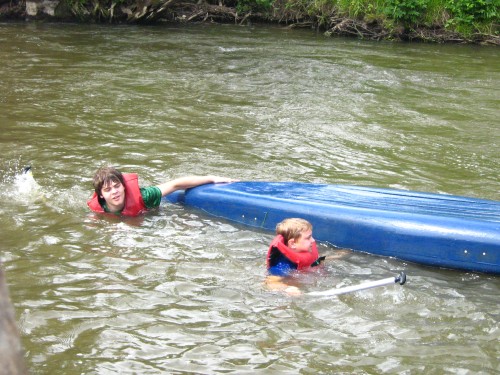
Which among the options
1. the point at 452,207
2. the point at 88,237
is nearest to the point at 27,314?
the point at 88,237

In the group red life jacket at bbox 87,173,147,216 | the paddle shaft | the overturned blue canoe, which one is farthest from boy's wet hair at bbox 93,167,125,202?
the paddle shaft

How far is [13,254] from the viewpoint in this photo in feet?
16.3

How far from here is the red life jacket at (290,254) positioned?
475cm

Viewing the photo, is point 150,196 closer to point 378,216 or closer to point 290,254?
point 290,254

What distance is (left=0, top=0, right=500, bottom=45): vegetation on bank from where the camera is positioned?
15.0 meters

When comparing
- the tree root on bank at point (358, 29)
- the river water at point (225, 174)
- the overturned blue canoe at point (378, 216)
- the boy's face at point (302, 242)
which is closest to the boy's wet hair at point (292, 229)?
the boy's face at point (302, 242)

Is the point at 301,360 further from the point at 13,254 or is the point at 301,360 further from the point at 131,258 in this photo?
the point at 13,254

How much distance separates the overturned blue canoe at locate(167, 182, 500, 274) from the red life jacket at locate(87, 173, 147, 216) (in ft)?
1.31

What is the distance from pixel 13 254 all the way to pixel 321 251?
2.05 metres

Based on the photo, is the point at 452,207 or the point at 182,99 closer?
the point at 452,207

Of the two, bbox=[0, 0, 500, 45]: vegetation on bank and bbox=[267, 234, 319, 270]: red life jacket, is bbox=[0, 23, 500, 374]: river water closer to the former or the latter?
bbox=[267, 234, 319, 270]: red life jacket

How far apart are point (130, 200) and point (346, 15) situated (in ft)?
35.6

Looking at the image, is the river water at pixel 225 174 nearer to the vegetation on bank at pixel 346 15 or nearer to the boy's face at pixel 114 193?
the boy's face at pixel 114 193

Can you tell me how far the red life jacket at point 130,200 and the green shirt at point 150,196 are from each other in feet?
0.11
